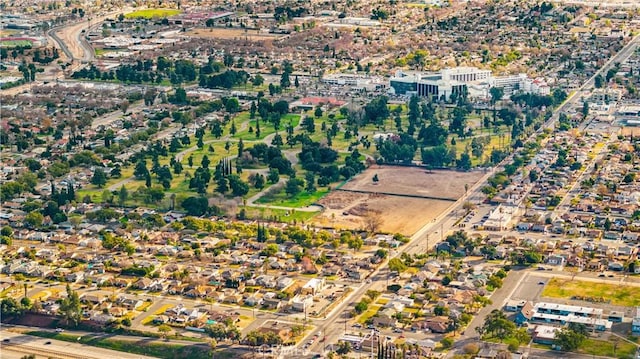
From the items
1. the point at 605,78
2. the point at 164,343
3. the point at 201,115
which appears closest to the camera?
the point at 164,343

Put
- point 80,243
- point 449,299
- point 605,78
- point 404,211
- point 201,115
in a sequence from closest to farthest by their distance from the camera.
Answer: point 449,299
point 80,243
point 404,211
point 201,115
point 605,78

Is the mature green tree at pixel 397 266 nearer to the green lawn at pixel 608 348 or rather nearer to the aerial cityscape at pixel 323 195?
the aerial cityscape at pixel 323 195

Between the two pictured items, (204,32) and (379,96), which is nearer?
(379,96)

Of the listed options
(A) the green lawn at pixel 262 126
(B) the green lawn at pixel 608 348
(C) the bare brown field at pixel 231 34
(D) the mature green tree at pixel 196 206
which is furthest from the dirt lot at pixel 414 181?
(C) the bare brown field at pixel 231 34

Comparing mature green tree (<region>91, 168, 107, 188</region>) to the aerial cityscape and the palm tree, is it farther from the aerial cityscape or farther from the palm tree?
the palm tree

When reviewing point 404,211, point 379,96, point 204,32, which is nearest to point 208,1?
point 204,32

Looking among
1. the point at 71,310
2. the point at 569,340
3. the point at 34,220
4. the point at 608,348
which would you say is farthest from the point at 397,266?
Result: the point at 34,220

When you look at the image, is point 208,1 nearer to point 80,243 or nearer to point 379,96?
point 379,96
